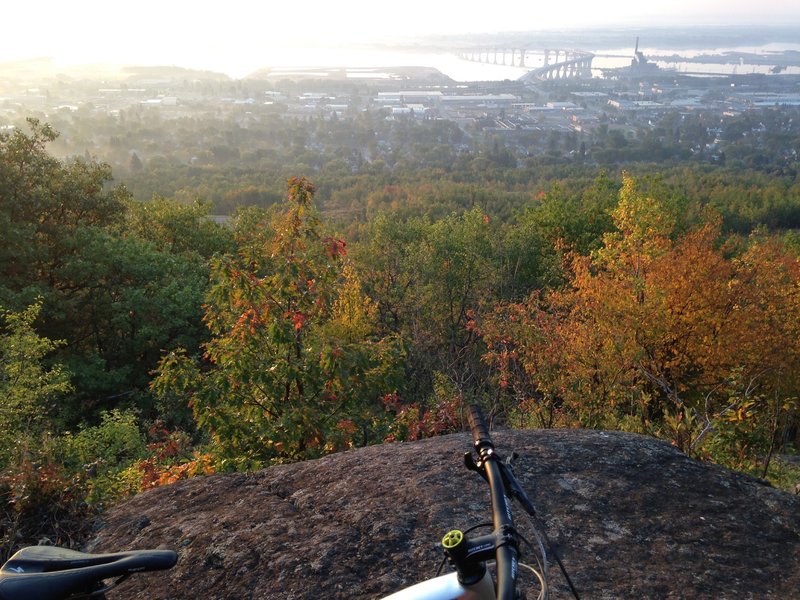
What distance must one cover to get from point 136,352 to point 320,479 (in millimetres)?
15852

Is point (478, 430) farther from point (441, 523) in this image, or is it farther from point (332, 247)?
point (332, 247)

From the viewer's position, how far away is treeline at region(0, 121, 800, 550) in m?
6.65

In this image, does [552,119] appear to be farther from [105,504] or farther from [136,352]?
[105,504]

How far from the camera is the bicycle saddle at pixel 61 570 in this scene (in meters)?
2.14

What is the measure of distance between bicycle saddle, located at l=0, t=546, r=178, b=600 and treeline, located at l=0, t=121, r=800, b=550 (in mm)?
2453

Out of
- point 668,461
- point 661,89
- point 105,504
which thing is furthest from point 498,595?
point 661,89

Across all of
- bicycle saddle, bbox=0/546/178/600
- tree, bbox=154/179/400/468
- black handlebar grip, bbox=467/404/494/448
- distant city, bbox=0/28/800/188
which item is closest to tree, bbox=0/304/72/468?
tree, bbox=154/179/400/468

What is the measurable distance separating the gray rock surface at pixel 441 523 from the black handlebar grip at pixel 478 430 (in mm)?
1524

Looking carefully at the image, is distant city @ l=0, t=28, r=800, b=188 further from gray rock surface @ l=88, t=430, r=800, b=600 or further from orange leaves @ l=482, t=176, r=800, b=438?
gray rock surface @ l=88, t=430, r=800, b=600

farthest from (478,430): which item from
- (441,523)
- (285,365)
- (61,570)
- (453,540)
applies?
(285,365)

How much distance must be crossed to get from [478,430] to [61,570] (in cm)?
169

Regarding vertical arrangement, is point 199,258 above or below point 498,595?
below

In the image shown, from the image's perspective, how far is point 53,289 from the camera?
683 inches

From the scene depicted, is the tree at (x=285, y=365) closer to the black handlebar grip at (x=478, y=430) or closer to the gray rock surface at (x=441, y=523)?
the gray rock surface at (x=441, y=523)
